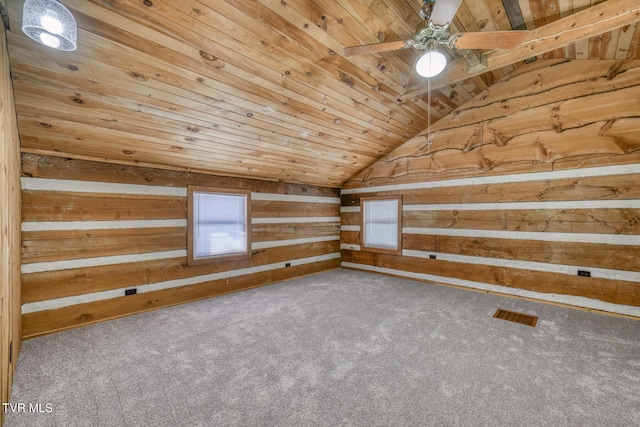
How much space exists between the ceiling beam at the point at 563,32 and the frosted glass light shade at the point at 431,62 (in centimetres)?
58

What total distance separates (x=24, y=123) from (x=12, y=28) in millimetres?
1121

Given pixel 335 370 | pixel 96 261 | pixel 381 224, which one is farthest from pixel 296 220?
pixel 335 370

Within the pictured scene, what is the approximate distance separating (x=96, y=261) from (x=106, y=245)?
0.20m

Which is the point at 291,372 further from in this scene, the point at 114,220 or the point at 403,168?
the point at 403,168

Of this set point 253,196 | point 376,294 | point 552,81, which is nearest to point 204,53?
point 253,196

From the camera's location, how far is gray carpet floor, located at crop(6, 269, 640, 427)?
1.62m

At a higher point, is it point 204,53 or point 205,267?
point 204,53

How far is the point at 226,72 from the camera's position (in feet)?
7.64

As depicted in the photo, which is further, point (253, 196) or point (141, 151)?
point (253, 196)

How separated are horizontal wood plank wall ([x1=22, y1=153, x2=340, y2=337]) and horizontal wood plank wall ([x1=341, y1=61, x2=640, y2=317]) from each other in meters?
3.09

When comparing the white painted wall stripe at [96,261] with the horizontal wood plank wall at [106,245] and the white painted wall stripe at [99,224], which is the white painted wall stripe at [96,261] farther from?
the white painted wall stripe at [99,224]

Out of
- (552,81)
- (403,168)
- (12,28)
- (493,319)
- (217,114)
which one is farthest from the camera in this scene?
(403,168)

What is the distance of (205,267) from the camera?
3.88 m

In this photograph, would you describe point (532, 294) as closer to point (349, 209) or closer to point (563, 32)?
point (563, 32)
